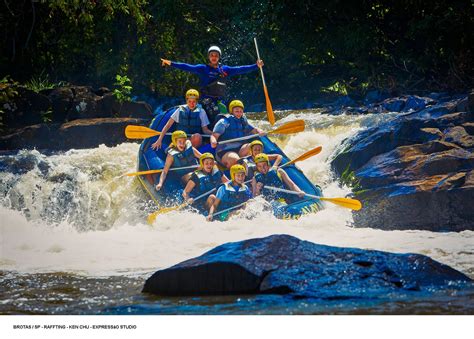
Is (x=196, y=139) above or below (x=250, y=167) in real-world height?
above

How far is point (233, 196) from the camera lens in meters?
5.49

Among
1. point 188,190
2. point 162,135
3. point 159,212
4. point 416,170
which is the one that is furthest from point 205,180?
point 416,170

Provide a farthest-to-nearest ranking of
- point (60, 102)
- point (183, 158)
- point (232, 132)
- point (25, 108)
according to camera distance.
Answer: point (60, 102)
point (25, 108)
point (232, 132)
point (183, 158)

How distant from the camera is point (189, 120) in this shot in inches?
240

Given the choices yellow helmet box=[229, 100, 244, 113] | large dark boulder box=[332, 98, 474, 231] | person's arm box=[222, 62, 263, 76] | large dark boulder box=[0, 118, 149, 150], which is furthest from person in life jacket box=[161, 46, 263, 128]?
large dark boulder box=[0, 118, 149, 150]

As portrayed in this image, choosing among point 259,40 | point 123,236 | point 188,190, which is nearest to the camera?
point 123,236

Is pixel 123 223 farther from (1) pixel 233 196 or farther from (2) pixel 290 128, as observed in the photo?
(2) pixel 290 128

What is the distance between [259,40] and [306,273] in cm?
367

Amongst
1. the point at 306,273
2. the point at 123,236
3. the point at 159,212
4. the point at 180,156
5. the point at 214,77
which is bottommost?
the point at 306,273

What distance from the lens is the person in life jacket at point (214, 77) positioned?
602 cm

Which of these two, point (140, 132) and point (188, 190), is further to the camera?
point (140, 132)

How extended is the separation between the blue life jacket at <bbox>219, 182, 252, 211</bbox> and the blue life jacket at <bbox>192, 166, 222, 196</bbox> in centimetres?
12

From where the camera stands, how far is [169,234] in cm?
529
